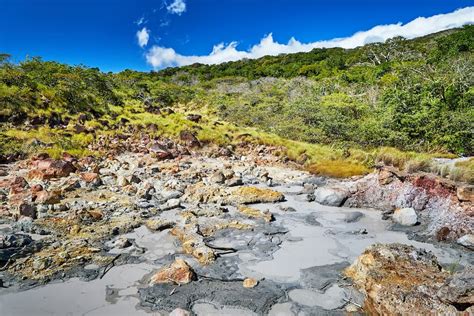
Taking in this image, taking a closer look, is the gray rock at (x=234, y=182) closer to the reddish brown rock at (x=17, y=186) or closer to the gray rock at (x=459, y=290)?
the reddish brown rock at (x=17, y=186)

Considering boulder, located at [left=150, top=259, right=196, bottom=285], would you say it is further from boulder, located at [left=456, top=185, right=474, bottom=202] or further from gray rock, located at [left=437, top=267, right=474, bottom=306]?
boulder, located at [left=456, top=185, right=474, bottom=202]

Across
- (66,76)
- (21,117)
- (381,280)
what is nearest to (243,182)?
(381,280)

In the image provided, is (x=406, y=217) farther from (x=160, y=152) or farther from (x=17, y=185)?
(x=17, y=185)

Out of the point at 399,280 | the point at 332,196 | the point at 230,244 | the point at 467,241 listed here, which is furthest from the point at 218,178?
the point at 399,280

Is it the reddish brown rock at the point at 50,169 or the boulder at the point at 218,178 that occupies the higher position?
the reddish brown rock at the point at 50,169

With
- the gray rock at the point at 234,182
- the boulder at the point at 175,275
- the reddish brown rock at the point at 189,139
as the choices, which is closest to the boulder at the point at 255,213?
the gray rock at the point at 234,182

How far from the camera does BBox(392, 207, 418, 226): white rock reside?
7.72 meters

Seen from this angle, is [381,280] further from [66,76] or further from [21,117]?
[66,76]

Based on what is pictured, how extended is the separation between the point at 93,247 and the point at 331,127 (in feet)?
46.8

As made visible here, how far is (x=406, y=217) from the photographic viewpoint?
25.6 ft

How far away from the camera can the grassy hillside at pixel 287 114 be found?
14398mm

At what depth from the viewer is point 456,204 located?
7.52m

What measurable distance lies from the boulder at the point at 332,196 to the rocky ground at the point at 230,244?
3 cm

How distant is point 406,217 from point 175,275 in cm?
533
